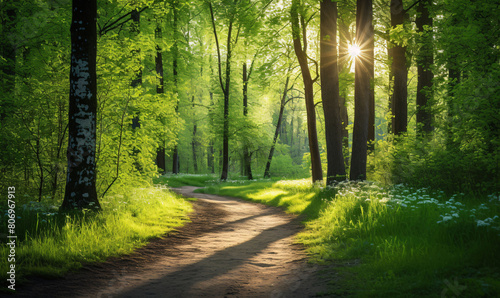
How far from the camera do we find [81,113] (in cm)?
679

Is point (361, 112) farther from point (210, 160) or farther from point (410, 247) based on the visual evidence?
point (210, 160)

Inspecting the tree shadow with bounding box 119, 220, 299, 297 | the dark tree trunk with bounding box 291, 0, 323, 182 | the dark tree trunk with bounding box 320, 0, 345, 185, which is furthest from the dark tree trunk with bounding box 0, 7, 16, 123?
the dark tree trunk with bounding box 291, 0, 323, 182

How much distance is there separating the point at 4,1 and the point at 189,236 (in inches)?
386

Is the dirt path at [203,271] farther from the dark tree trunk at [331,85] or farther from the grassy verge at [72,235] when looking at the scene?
the dark tree trunk at [331,85]

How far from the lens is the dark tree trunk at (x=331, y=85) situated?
1271cm

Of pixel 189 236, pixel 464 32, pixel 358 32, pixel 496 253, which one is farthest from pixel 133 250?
pixel 358 32

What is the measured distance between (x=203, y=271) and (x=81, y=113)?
440 cm

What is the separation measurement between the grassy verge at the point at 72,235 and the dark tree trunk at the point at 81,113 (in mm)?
552

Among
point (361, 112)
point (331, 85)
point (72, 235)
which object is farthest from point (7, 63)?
point (361, 112)

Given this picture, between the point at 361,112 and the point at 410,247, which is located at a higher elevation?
the point at 361,112

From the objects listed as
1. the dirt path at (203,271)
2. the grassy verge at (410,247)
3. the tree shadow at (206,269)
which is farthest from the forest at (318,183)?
the tree shadow at (206,269)

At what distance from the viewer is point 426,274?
3688 mm

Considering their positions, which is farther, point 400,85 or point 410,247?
point 400,85

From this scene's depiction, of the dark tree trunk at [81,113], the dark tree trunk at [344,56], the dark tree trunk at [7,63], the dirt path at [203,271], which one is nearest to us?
the dirt path at [203,271]
